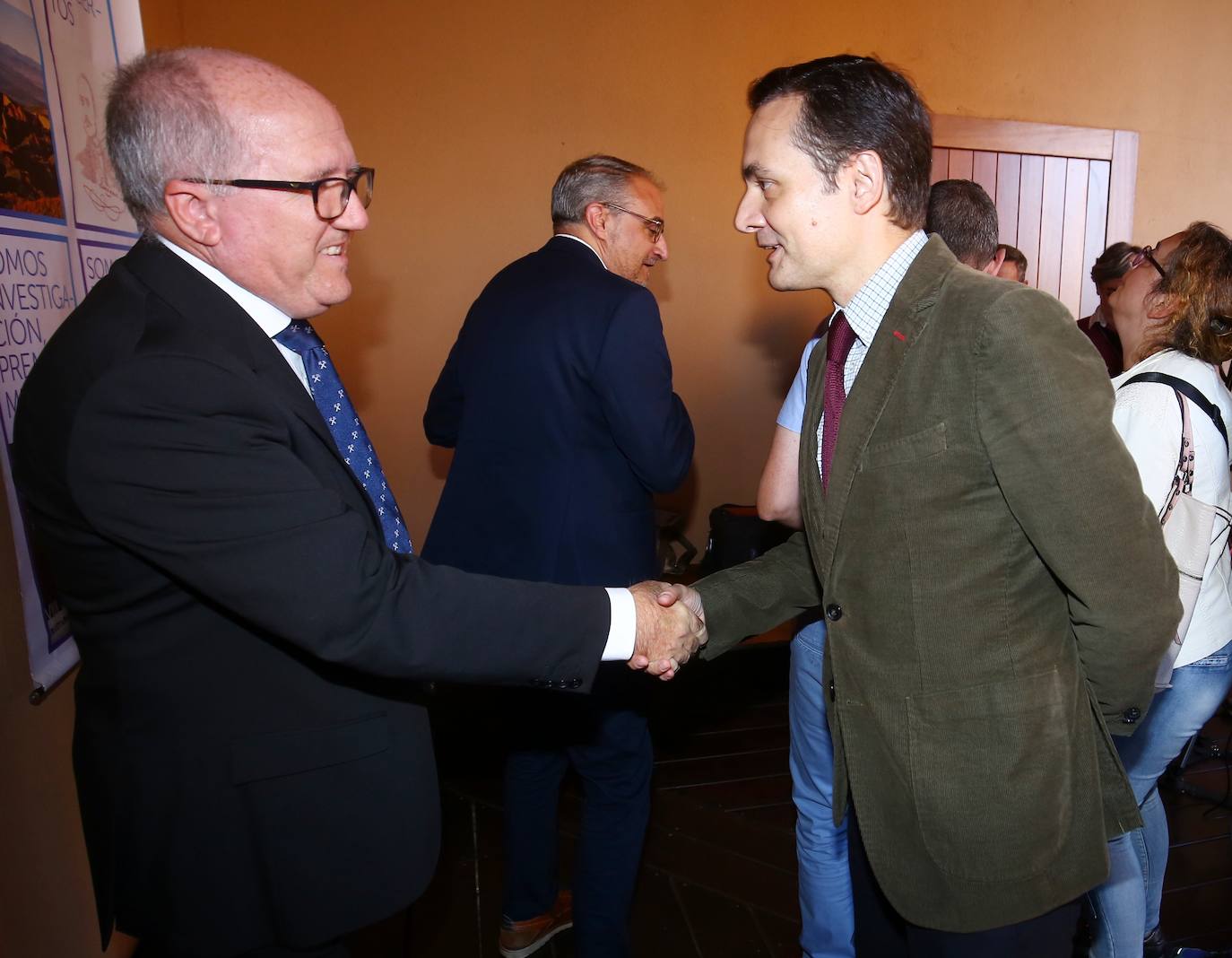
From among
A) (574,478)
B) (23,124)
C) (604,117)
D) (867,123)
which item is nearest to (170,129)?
(23,124)

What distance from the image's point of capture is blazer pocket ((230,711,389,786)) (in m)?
1.14

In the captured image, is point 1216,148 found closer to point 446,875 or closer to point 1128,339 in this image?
point 1128,339

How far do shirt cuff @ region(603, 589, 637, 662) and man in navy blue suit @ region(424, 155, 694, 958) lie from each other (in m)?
0.68

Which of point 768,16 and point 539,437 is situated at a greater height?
point 768,16

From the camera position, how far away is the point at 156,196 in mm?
1172

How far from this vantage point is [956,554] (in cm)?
112

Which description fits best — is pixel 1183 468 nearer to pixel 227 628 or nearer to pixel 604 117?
pixel 227 628

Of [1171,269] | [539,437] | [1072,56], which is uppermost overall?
[1072,56]

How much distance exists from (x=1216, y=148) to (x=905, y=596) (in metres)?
5.43

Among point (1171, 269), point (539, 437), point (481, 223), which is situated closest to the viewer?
point (1171, 269)

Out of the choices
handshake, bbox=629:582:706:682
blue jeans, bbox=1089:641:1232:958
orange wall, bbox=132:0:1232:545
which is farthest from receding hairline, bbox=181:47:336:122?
orange wall, bbox=132:0:1232:545

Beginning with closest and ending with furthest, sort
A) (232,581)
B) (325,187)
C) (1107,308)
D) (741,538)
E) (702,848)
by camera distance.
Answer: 1. (232,581)
2. (325,187)
3. (702,848)
4. (741,538)
5. (1107,308)

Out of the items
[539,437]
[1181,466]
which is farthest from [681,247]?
[1181,466]

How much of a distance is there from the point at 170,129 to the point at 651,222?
4.52 feet
